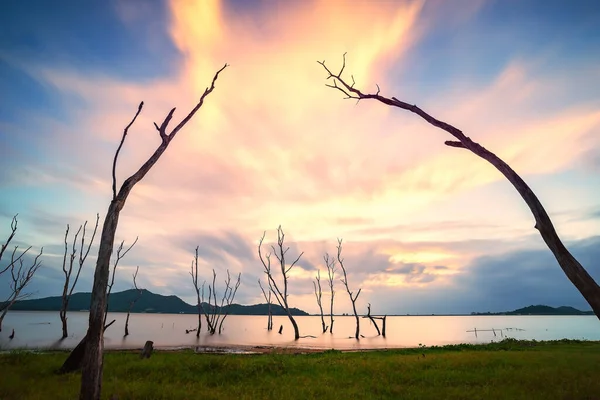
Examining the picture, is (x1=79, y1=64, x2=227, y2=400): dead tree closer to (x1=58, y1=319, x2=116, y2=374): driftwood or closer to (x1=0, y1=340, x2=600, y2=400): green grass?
(x1=0, y1=340, x2=600, y2=400): green grass

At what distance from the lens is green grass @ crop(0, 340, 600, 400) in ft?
35.8

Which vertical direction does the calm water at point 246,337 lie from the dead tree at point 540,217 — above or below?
below

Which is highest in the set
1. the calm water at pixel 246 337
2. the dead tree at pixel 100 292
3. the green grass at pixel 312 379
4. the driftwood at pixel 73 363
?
the dead tree at pixel 100 292

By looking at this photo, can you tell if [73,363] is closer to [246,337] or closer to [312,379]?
[312,379]

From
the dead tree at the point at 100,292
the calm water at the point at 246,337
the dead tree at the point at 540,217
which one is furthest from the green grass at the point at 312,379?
the calm water at the point at 246,337

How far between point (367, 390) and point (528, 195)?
26.8 feet

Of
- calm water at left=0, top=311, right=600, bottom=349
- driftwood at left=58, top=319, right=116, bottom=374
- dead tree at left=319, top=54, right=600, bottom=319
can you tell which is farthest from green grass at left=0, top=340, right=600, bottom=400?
calm water at left=0, top=311, right=600, bottom=349

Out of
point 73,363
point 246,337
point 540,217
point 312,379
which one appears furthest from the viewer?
point 246,337

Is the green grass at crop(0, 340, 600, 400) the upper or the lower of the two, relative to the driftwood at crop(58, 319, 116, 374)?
lower

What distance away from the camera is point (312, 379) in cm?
1380

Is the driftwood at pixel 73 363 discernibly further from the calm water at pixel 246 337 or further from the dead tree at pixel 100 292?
the calm water at pixel 246 337

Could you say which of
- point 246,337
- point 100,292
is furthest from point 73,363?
point 246,337

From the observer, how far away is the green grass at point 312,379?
10.9m

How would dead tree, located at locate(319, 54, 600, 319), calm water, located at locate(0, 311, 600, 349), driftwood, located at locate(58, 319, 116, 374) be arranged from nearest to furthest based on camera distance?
dead tree, located at locate(319, 54, 600, 319)
driftwood, located at locate(58, 319, 116, 374)
calm water, located at locate(0, 311, 600, 349)
